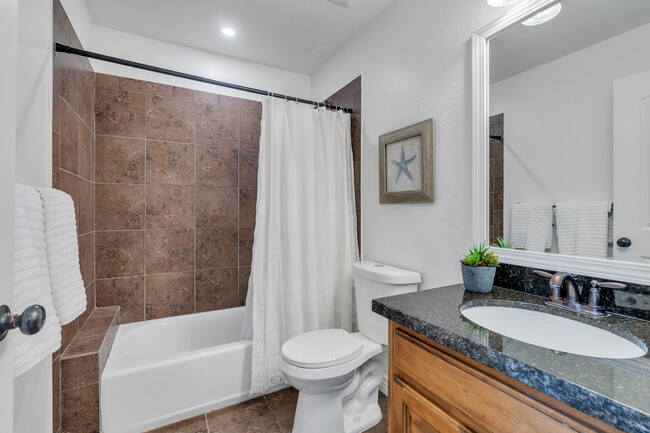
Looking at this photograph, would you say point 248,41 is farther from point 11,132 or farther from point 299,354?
point 299,354

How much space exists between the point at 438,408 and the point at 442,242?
0.88 metres

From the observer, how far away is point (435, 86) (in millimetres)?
1576

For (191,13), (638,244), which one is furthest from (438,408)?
(191,13)

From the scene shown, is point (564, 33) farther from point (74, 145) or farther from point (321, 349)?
point (74, 145)

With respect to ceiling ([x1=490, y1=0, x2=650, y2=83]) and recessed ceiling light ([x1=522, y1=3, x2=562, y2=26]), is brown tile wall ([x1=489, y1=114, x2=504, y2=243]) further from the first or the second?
recessed ceiling light ([x1=522, y1=3, x2=562, y2=26])

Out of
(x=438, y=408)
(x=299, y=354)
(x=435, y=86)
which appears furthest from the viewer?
(x=435, y=86)

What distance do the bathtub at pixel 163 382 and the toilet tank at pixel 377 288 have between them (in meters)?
0.76

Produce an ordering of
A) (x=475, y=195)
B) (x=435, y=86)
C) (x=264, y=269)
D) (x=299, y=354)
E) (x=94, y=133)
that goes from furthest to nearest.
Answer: (x=94, y=133) < (x=264, y=269) < (x=435, y=86) < (x=299, y=354) < (x=475, y=195)

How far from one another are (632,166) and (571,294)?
43cm

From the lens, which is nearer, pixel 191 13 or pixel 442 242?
pixel 442 242

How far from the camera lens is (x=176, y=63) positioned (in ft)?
7.89

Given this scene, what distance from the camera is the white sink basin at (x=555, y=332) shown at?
769mm

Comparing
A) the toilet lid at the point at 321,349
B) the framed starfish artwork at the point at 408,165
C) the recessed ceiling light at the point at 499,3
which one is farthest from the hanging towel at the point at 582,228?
the toilet lid at the point at 321,349

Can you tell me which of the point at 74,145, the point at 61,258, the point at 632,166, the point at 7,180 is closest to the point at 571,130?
the point at 632,166
